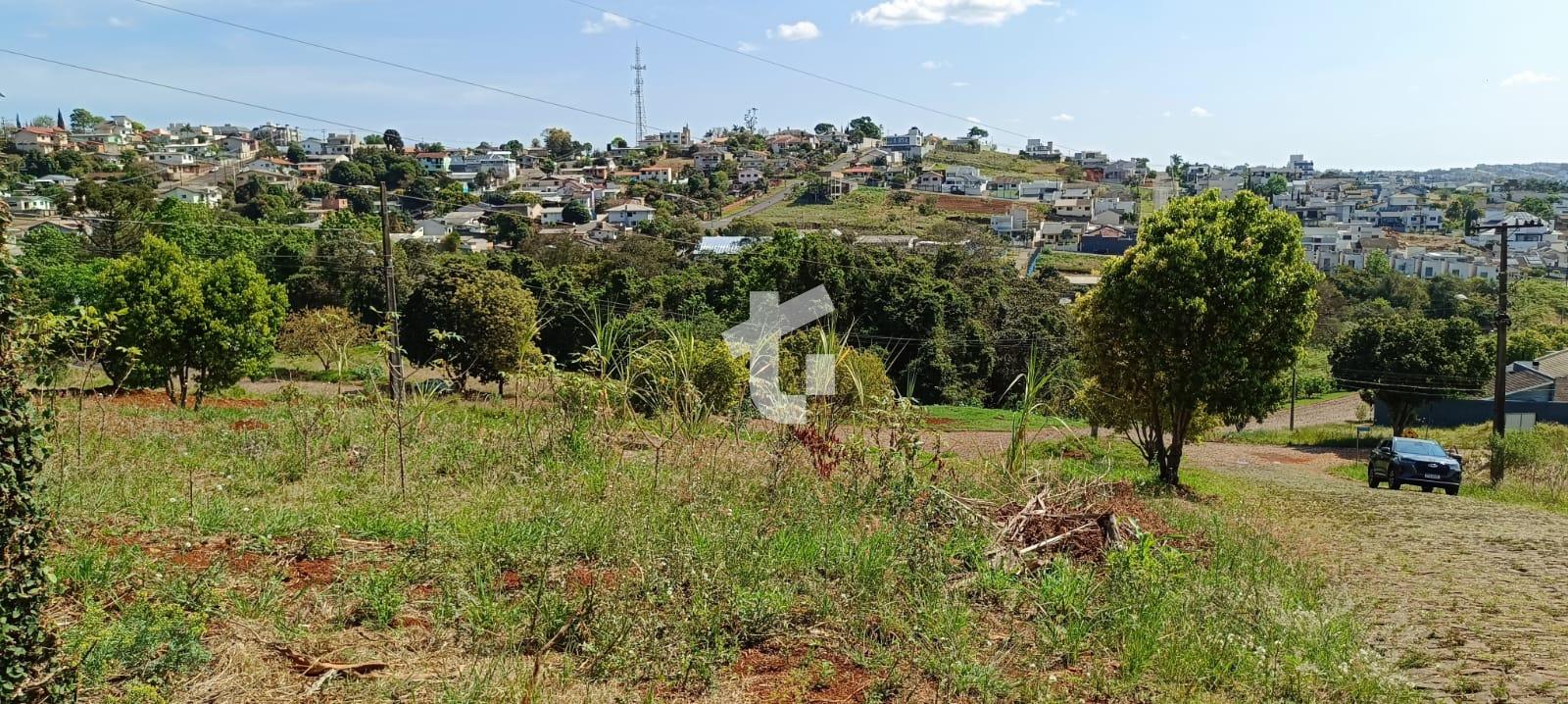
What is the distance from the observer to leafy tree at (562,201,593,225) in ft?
250

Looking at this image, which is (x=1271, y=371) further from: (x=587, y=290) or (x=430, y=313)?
(x=587, y=290)

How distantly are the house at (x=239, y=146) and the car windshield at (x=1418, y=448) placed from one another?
12738cm

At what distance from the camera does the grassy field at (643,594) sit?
3773mm

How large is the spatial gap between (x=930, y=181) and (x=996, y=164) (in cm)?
2927

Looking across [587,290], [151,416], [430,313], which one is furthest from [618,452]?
[587,290]

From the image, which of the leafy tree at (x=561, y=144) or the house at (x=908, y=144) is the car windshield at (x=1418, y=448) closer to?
the house at (x=908, y=144)

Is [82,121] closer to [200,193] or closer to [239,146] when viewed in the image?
[239,146]

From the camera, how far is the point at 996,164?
12394 centimetres

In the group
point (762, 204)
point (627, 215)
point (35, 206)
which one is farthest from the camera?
point (762, 204)

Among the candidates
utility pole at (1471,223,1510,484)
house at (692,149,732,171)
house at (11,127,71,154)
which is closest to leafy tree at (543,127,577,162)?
house at (692,149,732,171)

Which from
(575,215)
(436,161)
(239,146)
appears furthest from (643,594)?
(239,146)

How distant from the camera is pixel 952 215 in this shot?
78125 millimetres

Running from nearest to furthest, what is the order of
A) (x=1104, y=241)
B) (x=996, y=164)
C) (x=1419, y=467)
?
(x=1419, y=467) < (x=1104, y=241) < (x=996, y=164)

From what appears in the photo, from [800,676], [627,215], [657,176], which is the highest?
[657,176]
